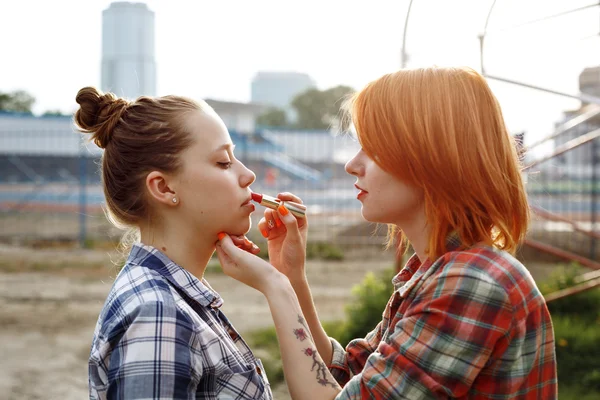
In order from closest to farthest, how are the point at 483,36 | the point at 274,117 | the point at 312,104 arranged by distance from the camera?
the point at 483,36
the point at 312,104
the point at 274,117

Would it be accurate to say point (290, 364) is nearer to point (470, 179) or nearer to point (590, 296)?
point (470, 179)

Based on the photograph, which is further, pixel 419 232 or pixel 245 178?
pixel 245 178

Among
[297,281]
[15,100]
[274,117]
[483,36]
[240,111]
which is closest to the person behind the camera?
[297,281]

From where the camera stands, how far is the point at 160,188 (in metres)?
1.67

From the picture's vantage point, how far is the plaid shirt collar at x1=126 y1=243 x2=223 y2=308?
62.8 inches

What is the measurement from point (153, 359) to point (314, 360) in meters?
0.39

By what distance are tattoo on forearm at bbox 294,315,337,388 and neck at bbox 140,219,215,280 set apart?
338 mm

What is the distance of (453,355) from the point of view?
1.34m

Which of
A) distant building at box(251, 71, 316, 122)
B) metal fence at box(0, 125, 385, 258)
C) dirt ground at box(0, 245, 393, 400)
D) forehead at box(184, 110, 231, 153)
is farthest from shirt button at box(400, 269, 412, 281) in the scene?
distant building at box(251, 71, 316, 122)

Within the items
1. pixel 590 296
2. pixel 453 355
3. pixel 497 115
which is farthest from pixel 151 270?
pixel 590 296

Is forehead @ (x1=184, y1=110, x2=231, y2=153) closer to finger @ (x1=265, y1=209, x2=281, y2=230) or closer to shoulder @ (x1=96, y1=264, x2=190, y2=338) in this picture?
finger @ (x1=265, y1=209, x2=281, y2=230)

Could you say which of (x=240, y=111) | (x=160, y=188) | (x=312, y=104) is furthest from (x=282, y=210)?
(x=312, y=104)

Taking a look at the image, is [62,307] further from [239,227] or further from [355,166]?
[355,166]

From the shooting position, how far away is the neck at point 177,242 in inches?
67.0
